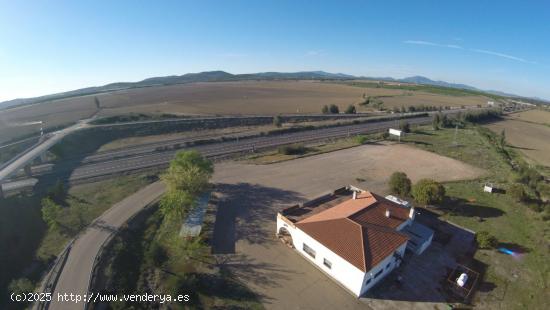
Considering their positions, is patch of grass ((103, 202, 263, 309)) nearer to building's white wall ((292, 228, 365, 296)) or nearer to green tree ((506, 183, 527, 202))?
building's white wall ((292, 228, 365, 296))

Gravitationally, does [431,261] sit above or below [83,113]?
below

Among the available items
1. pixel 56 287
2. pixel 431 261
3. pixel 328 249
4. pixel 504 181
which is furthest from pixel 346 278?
pixel 504 181

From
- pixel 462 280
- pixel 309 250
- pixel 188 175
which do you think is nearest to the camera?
pixel 462 280

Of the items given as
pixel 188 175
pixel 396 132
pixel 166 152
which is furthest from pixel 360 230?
pixel 396 132

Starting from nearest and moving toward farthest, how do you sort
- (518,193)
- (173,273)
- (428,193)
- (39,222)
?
(173,273) → (39,222) → (428,193) → (518,193)

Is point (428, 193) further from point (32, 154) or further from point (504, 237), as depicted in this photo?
point (32, 154)

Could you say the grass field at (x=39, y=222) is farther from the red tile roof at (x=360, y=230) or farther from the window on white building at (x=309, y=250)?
the red tile roof at (x=360, y=230)

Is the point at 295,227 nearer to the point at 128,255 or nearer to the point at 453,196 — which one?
the point at 128,255

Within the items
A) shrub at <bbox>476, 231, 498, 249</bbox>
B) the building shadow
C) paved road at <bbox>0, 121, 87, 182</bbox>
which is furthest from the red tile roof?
paved road at <bbox>0, 121, 87, 182</bbox>
